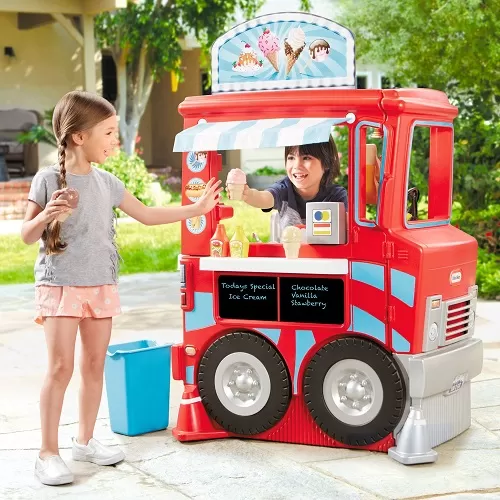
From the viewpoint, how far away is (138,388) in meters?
5.52

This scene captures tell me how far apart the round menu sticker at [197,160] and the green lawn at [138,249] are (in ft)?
18.9

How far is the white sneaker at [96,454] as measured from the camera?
→ 5.10 meters

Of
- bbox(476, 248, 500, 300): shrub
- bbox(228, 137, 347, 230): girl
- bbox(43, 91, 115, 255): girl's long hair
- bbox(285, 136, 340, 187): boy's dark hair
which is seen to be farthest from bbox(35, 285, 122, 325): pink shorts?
bbox(476, 248, 500, 300): shrub

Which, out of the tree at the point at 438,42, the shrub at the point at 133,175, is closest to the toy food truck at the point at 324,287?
the tree at the point at 438,42

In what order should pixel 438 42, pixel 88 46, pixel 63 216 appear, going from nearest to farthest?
pixel 63 216, pixel 438 42, pixel 88 46

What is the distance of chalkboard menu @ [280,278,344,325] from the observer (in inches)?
206

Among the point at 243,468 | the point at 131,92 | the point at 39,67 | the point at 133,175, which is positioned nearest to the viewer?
the point at 243,468

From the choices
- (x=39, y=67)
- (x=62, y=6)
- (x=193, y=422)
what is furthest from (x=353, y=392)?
(x=39, y=67)

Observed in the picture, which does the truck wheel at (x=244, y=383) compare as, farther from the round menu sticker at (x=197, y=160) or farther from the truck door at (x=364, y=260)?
the round menu sticker at (x=197, y=160)

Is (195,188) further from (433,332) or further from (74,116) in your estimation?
(433,332)

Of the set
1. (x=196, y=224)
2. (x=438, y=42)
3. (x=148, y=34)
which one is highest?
(x=148, y=34)

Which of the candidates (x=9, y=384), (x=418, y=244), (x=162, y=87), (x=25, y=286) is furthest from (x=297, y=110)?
(x=162, y=87)

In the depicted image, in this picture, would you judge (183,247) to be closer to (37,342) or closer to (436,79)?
(37,342)

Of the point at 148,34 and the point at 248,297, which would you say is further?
the point at 148,34
